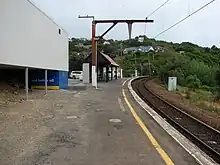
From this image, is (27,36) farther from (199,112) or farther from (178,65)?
(178,65)

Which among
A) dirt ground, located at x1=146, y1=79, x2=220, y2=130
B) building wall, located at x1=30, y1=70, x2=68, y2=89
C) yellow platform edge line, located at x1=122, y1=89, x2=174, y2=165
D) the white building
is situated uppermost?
the white building

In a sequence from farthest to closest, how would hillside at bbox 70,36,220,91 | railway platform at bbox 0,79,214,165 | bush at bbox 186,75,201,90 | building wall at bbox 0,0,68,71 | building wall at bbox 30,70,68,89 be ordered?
hillside at bbox 70,36,220,91, bush at bbox 186,75,201,90, building wall at bbox 30,70,68,89, building wall at bbox 0,0,68,71, railway platform at bbox 0,79,214,165

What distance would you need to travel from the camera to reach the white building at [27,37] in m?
14.2

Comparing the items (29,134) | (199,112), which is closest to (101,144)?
(29,134)

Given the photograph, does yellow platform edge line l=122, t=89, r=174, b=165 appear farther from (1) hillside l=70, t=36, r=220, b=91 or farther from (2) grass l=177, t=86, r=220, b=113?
(1) hillside l=70, t=36, r=220, b=91

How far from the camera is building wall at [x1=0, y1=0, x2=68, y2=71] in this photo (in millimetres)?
14172

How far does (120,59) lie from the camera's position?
278 feet

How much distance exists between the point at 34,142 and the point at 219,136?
5.91 meters

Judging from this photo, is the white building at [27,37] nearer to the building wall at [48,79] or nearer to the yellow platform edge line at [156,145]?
the building wall at [48,79]

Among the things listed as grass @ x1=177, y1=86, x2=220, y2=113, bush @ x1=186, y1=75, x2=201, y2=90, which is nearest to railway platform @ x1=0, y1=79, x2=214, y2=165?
grass @ x1=177, y1=86, x2=220, y2=113

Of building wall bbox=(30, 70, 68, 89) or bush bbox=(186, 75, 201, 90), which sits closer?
building wall bbox=(30, 70, 68, 89)

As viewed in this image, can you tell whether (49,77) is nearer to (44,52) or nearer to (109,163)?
(44,52)

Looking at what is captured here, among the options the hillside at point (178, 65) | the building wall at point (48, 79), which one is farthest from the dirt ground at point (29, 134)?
the hillside at point (178, 65)

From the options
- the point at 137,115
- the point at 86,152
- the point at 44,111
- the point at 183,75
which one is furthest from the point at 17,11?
the point at 183,75
